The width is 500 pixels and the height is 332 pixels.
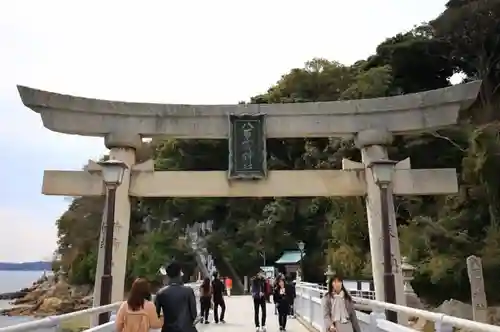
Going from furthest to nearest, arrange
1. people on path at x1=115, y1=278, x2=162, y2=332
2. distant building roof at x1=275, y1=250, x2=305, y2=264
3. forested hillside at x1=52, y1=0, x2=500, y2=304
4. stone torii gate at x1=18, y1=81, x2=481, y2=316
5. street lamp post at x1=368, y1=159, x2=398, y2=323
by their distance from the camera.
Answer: distant building roof at x1=275, y1=250, x2=305, y2=264, forested hillside at x1=52, y1=0, x2=500, y2=304, stone torii gate at x1=18, y1=81, x2=481, y2=316, street lamp post at x1=368, y1=159, x2=398, y2=323, people on path at x1=115, y1=278, x2=162, y2=332

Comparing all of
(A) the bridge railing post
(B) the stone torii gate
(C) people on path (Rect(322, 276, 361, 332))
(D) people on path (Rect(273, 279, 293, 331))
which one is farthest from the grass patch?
(D) people on path (Rect(273, 279, 293, 331))

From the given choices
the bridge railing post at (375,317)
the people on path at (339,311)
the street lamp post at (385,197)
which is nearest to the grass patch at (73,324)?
the people on path at (339,311)

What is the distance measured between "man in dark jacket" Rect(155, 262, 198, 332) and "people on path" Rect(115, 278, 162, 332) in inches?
9.3

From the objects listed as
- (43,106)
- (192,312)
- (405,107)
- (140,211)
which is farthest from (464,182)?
(140,211)

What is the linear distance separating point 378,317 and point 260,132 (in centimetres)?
666

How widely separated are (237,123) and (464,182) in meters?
16.3

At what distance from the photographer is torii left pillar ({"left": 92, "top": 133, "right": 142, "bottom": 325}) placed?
12.3 m

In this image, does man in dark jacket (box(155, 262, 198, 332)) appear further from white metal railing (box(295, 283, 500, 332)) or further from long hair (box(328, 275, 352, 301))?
white metal railing (box(295, 283, 500, 332))

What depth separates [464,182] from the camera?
2552 centimetres

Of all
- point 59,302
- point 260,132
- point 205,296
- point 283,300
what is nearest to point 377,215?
point 283,300

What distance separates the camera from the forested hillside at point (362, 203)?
23.7 metres

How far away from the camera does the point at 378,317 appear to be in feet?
25.1

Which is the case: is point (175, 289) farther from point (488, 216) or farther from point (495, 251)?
point (488, 216)

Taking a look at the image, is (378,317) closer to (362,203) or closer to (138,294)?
(138,294)
